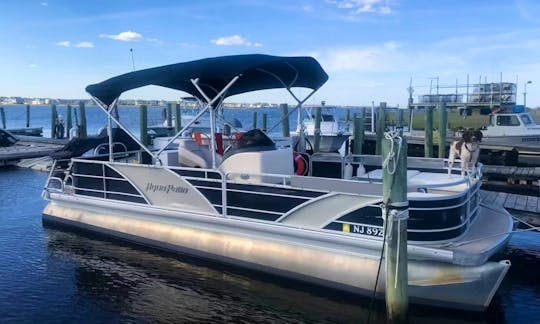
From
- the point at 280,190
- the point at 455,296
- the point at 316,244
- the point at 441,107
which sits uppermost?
the point at 441,107

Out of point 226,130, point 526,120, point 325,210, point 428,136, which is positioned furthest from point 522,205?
point 526,120

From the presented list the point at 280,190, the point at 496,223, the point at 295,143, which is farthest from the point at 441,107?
the point at 280,190

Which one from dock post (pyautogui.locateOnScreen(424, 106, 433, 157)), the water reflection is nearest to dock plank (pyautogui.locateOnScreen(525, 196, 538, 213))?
the water reflection

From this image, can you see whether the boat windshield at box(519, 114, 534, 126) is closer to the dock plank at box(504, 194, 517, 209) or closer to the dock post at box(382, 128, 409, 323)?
the dock plank at box(504, 194, 517, 209)

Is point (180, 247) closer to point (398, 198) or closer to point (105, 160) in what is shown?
point (105, 160)

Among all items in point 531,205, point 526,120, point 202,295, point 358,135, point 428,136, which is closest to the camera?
point 202,295

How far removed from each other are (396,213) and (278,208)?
218 cm

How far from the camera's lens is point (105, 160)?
10.1m

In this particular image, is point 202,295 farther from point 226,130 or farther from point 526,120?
point 526,120

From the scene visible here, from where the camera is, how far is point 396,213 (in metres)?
5.68

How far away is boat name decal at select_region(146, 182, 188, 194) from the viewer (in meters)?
8.24

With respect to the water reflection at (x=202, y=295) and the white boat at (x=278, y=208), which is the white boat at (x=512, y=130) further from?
the water reflection at (x=202, y=295)

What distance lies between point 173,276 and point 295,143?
3.83 meters

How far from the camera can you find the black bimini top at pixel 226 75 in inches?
301
